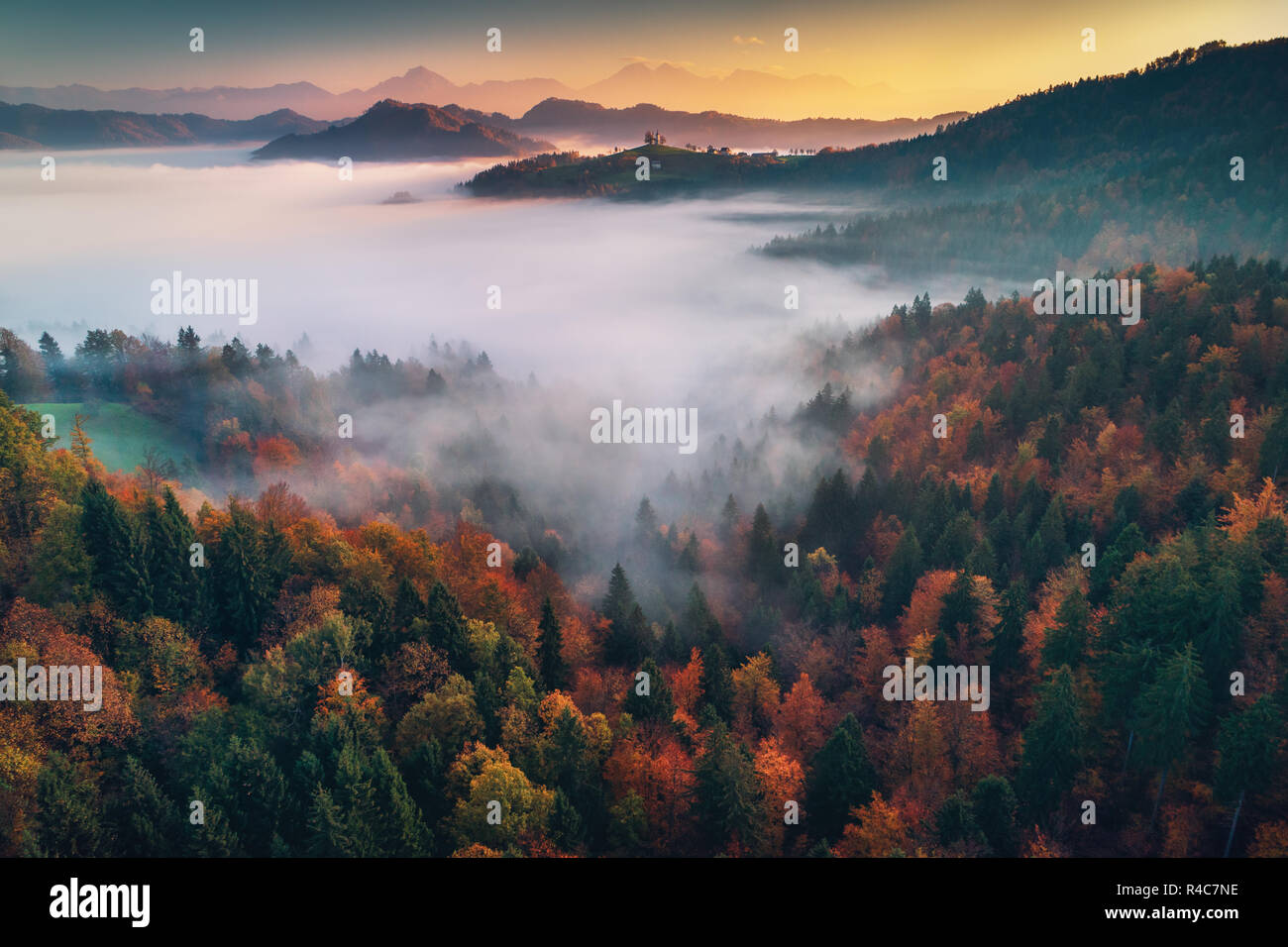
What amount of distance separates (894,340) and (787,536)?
67.5 meters

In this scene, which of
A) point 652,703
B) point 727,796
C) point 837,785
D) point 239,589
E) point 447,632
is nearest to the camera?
point 727,796

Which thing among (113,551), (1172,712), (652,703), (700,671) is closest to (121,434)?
(113,551)

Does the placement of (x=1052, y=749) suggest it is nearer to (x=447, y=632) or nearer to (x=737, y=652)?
(x=737, y=652)

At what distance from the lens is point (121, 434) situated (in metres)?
117

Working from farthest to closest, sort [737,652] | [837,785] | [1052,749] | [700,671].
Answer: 1. [737,652]
2. [700,671]
3. [837,785]
4. [1052,749]

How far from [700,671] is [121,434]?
107 m

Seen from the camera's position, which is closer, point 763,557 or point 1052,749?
point 1052,749

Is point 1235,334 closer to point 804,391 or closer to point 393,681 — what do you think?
point 804,391

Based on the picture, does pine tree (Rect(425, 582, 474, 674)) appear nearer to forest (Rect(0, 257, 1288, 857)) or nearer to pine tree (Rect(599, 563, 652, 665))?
forest (Rect(0, 257, 1288, 857))

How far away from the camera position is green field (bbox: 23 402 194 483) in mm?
108500

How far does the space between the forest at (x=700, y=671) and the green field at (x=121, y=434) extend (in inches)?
1471

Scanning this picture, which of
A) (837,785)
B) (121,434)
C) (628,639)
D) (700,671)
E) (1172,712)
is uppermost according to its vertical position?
(121,434)

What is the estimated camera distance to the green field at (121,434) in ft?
356

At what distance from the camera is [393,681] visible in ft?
168
